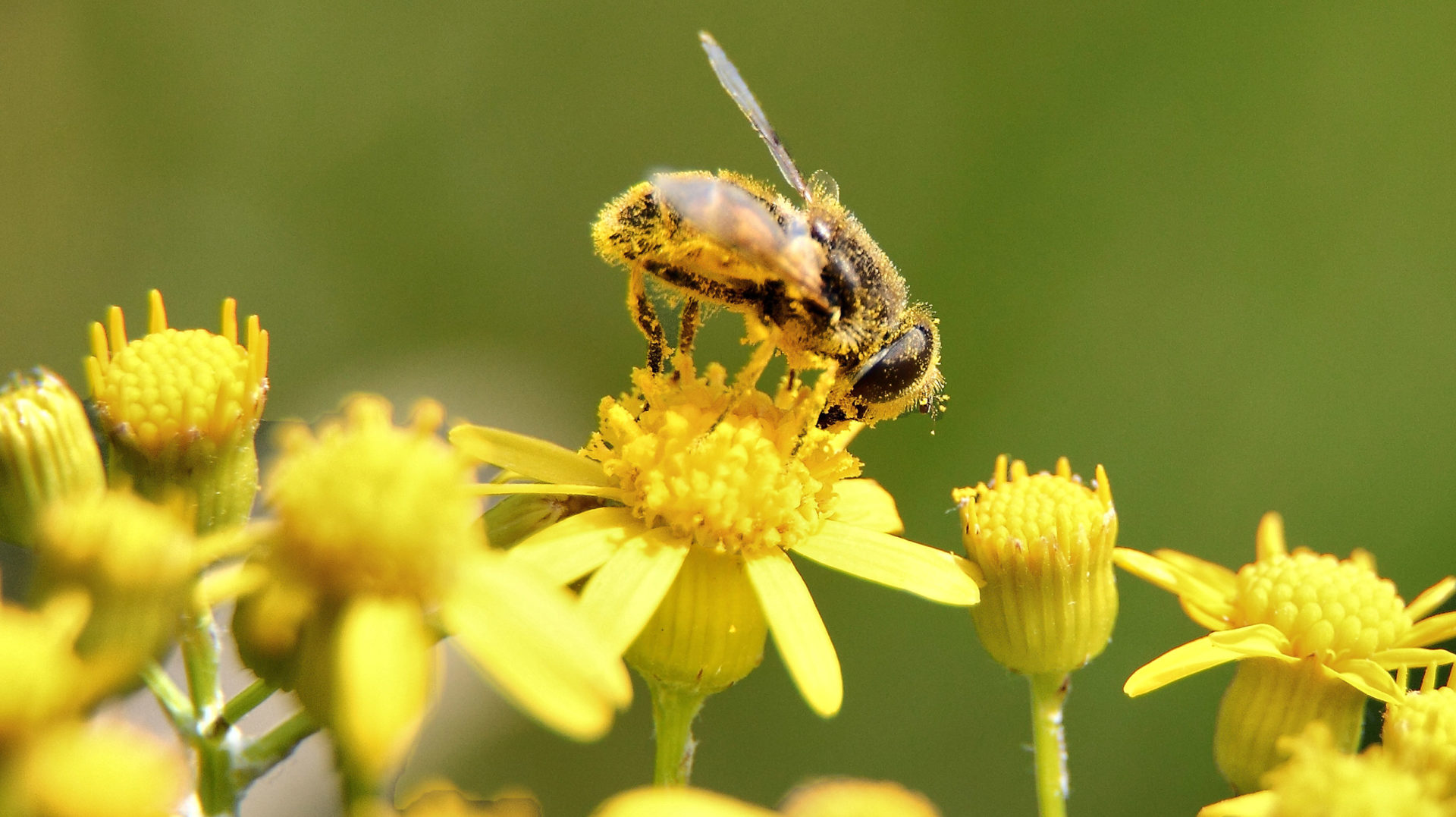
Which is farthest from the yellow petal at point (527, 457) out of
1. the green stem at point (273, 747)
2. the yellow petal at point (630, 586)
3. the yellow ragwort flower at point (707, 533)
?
the green stem at point (273, 747)

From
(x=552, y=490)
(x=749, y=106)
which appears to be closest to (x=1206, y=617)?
(x=552, y=490)

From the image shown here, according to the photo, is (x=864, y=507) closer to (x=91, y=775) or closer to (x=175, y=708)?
(x=175, y=708)

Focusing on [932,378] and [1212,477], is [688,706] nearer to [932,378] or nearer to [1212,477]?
[932,378]

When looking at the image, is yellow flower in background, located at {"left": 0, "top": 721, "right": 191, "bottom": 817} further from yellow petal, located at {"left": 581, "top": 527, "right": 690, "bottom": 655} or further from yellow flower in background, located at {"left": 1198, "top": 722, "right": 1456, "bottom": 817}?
yellow flower in background, located at {"left": 1198, "top": 722, "right": 1456, "bottom": 817}

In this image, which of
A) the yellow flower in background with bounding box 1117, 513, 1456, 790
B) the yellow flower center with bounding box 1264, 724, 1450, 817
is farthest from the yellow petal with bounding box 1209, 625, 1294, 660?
the yellow flower center with bounding box 1264, 724, 1450, 817

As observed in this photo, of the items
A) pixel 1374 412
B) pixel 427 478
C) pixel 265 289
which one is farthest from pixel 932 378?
pixel 265 289

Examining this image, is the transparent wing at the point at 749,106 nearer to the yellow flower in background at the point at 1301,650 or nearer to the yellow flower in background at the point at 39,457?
the yellow flower in background at the point at 1301,650
